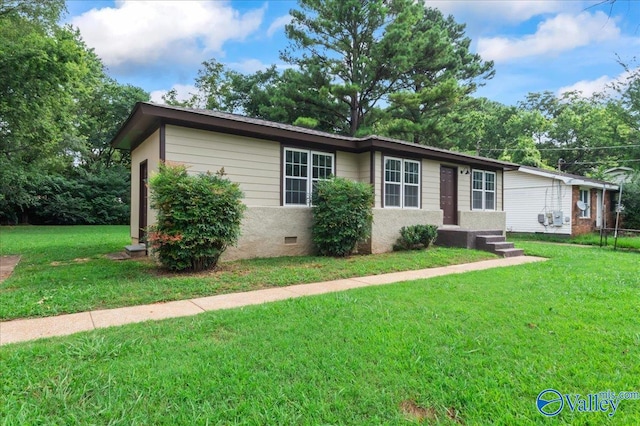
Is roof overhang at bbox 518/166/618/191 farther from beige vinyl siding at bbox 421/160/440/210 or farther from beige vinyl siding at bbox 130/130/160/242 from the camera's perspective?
beige vinyl siding at bbox 130/130/160/242

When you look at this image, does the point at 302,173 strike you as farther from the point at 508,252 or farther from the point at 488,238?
the point at 508,252

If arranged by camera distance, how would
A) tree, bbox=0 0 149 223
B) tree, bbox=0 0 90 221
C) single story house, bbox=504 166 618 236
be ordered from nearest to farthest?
tree, bbox=0 0 90 221, tree, bbox=0 0 149 223, single story house, bbox=504 166 618 236

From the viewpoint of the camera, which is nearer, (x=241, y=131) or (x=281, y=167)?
(x=241, y=131)

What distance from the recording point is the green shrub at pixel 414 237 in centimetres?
957

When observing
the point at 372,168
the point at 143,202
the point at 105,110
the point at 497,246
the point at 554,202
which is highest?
the point at 105,110

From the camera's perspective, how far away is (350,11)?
17625 millimetres

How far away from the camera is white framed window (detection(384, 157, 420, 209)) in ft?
32.1

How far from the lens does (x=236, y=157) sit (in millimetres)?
7742

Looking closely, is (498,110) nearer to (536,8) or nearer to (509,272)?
(509,272)

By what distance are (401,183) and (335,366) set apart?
8036 millimetres

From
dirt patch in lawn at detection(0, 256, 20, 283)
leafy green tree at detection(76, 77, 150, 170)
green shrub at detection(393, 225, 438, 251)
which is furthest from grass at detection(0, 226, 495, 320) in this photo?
leafy green tree at detection(76, 77, 150, 170)

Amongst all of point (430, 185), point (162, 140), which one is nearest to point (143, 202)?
point (162, 140)

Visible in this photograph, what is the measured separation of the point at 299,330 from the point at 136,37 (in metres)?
20.1

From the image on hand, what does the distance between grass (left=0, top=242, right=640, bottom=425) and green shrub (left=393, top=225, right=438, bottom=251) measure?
540 cm
